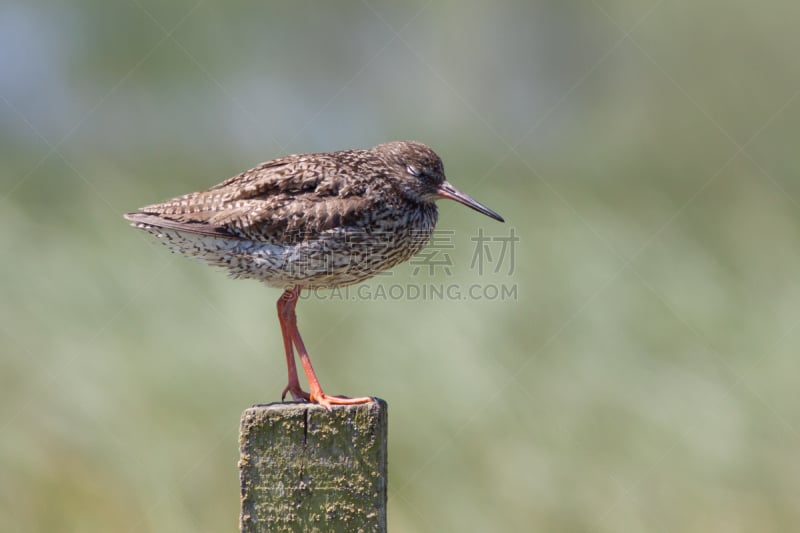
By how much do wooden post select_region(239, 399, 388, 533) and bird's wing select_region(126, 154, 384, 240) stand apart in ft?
6.14

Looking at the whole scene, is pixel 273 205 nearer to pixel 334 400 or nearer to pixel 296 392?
pixel 296 392

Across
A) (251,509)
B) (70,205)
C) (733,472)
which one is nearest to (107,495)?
(70,205)

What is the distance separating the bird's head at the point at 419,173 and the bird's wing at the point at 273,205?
1.70 feet

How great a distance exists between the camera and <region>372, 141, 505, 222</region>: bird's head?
6219 millimetres

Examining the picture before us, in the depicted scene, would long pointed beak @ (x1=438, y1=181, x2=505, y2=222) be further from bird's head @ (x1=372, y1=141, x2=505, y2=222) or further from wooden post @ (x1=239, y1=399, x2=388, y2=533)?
wooden post @ (x1=239, y1=399, x2=388, y2=533)

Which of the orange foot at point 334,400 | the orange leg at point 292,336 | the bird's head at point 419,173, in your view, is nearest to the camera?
the orange foot at point 334,400

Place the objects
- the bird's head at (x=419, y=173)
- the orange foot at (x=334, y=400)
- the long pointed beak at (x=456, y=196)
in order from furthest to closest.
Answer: the long pointed beak at (x=456, y=196), the bird's head at (x=419, y=173), the orange foot at (x=334, y=400)

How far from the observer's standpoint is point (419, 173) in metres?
6.29

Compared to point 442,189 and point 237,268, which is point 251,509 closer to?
point 237,268

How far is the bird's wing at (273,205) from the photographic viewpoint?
5520 millimetres

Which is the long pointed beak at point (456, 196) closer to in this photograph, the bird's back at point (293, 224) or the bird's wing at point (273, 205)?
the bird's back at point (293, 224)

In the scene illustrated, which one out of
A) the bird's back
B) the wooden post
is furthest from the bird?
the wooden post

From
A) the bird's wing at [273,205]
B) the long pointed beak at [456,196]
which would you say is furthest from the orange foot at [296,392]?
the long pointed beak at [456,196]

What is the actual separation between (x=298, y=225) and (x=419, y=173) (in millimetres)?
1144
